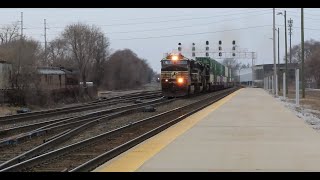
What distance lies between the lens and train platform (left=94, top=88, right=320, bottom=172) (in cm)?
912

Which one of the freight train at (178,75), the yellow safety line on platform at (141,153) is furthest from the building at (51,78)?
the yellow safety line on platform at (141,153)

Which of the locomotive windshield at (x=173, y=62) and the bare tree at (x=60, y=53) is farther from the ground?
the bare tree at (x=60, y=53)

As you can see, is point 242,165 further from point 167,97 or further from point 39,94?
point 167,97

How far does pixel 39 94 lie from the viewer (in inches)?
1480

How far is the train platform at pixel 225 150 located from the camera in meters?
9.12

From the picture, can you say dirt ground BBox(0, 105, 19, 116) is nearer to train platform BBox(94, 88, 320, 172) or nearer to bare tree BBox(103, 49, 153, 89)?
train platform BBox(94, 88, 320, 172)

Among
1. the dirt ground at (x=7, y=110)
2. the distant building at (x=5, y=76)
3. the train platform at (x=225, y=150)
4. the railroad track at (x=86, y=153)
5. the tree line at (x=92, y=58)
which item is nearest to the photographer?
the train platform at (x=225, y=150)

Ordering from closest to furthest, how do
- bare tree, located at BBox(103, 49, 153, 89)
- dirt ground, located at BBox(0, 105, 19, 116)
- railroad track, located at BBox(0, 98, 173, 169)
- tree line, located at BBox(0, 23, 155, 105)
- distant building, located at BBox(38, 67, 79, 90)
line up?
railroad track, located at BBox(0, 98, 173, 169) → dirt ground, located at BBox(0, 105, 19, 116) → distant building, located at BBox(38, 67, 79, 90) → tree line, located at BBox(0, 23, 155, 105) → bare tree, located at BBox(103, 49, 153, 89)

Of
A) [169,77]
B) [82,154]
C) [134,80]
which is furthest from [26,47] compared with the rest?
[134,80]

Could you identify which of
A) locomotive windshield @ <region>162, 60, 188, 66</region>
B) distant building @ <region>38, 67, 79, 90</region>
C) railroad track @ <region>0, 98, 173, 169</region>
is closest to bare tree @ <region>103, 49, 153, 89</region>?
distant building @ <region>38, 67, 79, 90</region>

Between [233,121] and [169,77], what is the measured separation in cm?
2153

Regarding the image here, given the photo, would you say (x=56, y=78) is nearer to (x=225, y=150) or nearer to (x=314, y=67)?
(x=225, y=150)

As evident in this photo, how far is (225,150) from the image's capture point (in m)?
11.2

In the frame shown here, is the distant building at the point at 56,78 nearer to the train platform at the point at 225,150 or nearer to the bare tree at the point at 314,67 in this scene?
the train platform at the point at 225,150
